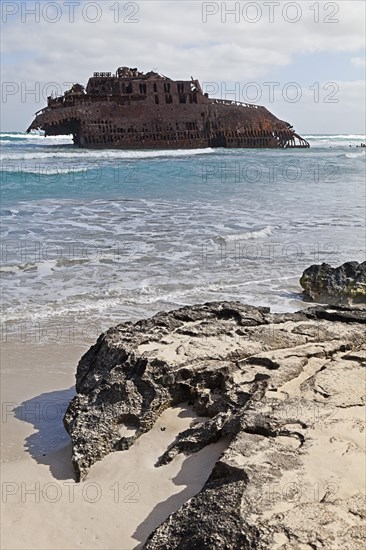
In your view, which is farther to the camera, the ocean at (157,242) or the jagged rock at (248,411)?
the ocean at (157,242)

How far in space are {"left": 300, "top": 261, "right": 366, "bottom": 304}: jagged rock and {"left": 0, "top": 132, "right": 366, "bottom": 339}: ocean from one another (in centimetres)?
23

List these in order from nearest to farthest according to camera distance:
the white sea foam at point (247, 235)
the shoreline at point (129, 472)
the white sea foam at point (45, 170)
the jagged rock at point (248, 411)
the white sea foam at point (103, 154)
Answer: the jagged rock at point (248, 411), the shoreline at point (129, 472), the white sea foam at point (247, 235), the white sea foam at point (45, 170), the white sea foam at point (103, 154)

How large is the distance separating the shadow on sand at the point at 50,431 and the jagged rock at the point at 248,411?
0.17m

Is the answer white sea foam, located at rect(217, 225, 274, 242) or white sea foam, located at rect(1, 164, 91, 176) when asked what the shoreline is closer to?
white sea foam, located at rect(217, 225, 274, 242)

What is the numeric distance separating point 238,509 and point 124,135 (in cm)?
3715

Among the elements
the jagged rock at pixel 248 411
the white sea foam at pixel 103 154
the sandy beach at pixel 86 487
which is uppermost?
the white sea foam at pixel 103 154

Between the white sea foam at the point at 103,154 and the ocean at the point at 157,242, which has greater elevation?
the white sea foam at the point at 103,154

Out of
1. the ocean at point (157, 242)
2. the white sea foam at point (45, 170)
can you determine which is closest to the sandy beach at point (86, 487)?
the ocean at point (157, 242)

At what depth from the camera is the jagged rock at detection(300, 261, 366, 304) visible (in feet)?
23.0

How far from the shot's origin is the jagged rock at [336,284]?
7020 millimetres

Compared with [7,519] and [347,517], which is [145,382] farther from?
[347,517]

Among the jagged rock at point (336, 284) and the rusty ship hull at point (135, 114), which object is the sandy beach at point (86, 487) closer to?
the jagged rock at point (336, 284)

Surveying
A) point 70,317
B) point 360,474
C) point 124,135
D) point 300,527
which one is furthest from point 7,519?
point 124,135

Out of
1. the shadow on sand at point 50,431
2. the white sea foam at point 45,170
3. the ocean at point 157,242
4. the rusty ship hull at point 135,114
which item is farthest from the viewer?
the rusty ship hull at point 135,114
